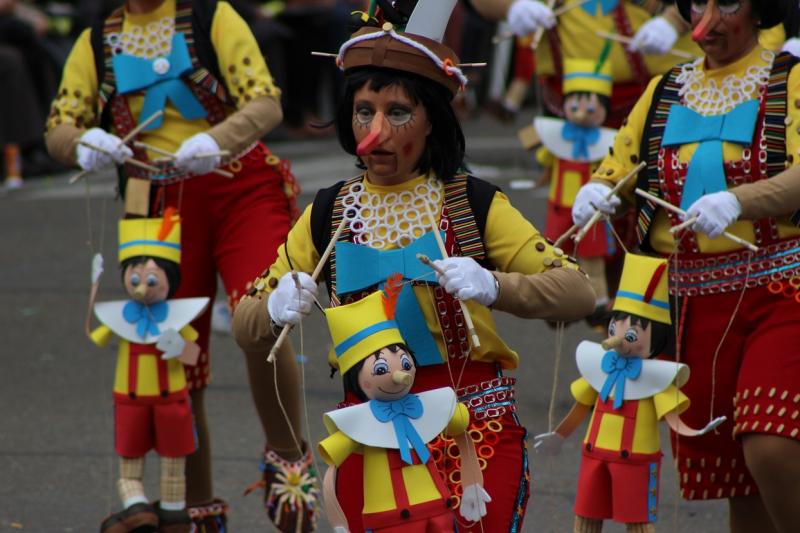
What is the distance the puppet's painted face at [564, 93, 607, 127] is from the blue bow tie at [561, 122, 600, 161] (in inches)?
1.3

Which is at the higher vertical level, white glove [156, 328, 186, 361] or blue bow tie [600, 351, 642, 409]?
blue bow tie [600, 351, 642, 409]

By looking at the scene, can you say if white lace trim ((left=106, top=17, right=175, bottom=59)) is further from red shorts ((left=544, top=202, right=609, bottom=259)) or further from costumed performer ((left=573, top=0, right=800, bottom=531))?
red shorts ((left=544, top=202, right=609, bottom=259))

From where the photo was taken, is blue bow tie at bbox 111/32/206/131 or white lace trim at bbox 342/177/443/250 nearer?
white lace trim at bbox 342/177/443/250

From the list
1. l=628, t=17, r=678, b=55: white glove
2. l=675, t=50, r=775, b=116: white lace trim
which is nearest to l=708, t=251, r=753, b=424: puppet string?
l=675, t=50, r=775, b=116: white lace trim

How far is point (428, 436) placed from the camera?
11.4 feet

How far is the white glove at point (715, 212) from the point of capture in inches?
155

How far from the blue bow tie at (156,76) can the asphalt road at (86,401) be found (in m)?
0.42

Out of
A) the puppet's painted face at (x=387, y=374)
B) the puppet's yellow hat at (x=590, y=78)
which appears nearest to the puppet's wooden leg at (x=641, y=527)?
the puppet's painted face at (x=387, y=374)

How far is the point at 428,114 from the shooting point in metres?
3.70

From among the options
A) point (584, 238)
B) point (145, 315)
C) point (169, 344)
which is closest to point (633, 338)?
point (169, 344)

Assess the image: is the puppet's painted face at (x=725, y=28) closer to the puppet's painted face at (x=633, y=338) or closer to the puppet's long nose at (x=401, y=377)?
the puppet's painted face at (x=633, y=338)

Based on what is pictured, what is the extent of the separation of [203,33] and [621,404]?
1.92 metres

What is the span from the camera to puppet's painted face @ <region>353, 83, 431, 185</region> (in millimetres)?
3605

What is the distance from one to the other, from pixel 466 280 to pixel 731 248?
3.81ft
